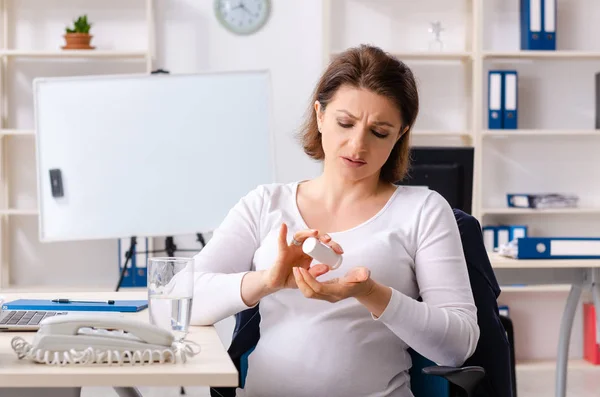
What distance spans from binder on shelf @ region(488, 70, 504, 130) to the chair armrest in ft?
10.5

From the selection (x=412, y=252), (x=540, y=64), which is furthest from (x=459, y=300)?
(x=540, y=64)

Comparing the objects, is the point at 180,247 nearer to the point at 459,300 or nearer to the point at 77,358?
the point at 459,300

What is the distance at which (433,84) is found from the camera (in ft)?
15.5

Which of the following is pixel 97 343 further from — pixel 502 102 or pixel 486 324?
pixel 502 102

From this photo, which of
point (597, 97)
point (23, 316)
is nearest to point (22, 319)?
point (23, 316)

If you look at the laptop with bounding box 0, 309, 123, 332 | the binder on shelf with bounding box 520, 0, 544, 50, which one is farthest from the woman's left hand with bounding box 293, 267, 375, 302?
the binder on shelf with bounding box 520, 0, 544, 50

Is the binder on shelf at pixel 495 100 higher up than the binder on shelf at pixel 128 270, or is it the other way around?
the binder on shelf at pixel 495 100

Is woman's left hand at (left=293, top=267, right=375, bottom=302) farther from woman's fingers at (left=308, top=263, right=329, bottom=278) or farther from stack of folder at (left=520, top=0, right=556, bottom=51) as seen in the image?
stack of folder at (left=520, top=0, right=556, bottom=51)

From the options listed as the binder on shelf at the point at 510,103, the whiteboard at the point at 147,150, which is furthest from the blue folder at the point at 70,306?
the binder on shelf at the point at 510,103

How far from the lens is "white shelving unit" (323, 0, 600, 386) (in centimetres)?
470

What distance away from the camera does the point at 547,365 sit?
14.7 feet

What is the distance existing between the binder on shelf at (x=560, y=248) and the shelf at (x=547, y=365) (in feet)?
5.90

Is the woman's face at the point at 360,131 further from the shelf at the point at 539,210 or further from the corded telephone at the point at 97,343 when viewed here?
the shelf at the point at 539,210

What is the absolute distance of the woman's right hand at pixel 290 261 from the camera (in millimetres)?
1381
